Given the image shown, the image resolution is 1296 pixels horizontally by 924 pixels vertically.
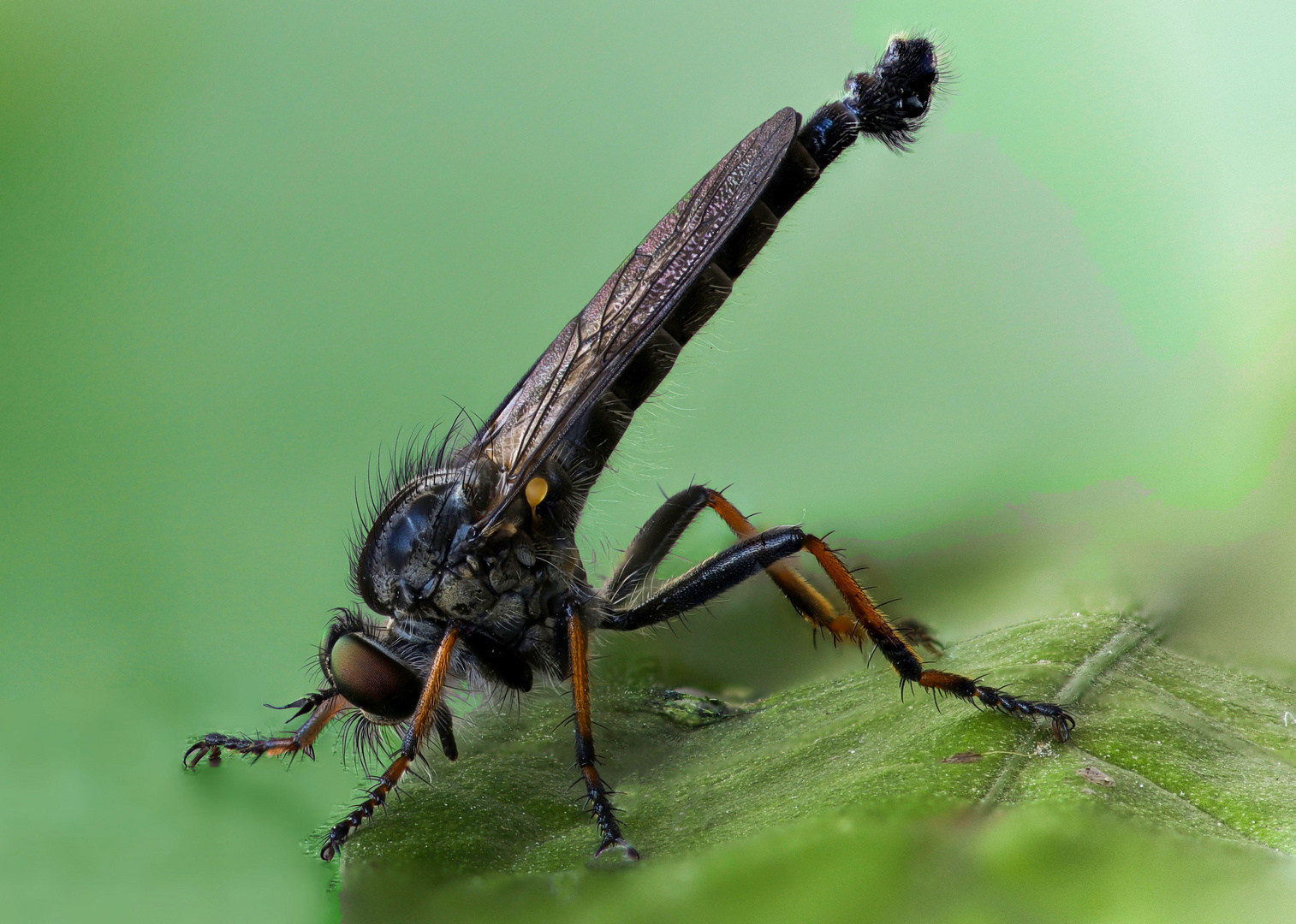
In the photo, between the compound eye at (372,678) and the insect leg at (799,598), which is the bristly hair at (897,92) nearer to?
the insect leg at (799,598)

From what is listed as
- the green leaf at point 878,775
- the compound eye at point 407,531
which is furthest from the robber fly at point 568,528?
the green leaf at point 878,775

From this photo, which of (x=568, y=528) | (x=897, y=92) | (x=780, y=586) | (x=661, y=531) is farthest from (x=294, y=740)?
(x=897, y=92)

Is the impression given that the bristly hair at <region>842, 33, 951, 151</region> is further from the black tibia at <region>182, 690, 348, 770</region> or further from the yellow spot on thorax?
the black tibia at <region>182, 690, 348, 770</region>

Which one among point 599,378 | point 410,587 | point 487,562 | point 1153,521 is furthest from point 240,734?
point 1153,521

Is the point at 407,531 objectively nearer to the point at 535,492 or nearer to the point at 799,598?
the point at 535,492

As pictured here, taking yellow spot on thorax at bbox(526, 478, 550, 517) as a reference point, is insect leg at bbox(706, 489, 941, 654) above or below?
above

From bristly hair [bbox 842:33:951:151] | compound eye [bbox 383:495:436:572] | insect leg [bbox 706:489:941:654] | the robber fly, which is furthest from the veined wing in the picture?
insect leg [bbox 706:489:941:654]

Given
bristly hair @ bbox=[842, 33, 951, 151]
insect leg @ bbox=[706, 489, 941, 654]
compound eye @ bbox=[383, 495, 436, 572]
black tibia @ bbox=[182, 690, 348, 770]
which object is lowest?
black tibia @ bbox=[182, 690, 348, 770]

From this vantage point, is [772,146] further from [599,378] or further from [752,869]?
[752,869]
